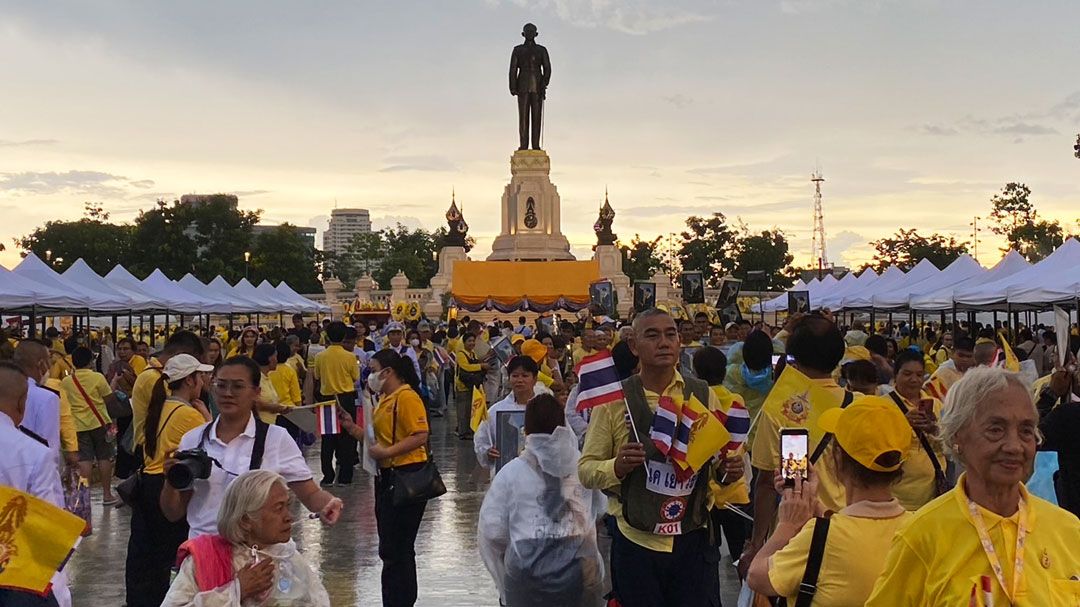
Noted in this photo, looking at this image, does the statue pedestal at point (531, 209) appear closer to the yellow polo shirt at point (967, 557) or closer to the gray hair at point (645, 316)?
the gray hair at point (645, 316)

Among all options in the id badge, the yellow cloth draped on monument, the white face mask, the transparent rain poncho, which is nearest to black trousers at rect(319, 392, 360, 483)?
the white face mask

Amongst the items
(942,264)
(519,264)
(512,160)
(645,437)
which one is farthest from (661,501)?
(942,264)

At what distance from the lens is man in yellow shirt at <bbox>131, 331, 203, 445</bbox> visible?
7.38 m

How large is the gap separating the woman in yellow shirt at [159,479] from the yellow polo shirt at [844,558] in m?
3.91

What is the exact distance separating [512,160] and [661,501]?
52061 mm

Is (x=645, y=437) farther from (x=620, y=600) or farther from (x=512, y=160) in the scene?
(x=512, y=160)

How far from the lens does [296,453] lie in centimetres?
552

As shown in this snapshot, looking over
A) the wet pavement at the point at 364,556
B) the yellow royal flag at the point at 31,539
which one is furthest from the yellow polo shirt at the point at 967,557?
the wet pavement at the point at 364,556

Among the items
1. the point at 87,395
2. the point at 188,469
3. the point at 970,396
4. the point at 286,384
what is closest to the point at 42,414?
the point at 188,469

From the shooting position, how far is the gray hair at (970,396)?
307cm

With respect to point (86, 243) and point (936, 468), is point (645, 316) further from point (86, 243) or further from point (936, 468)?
point (86, 243)

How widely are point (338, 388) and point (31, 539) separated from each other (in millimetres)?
10029

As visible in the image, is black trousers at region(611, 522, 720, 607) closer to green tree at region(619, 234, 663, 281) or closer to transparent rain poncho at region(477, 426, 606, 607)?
transparent rain poncho at region(477, 426, 606, 607)

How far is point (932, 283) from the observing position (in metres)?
25.4
